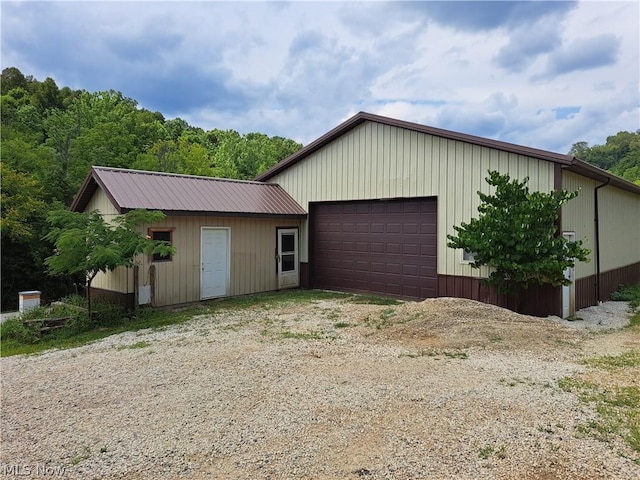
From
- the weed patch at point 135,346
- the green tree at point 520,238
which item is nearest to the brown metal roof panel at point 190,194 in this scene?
the weed patch at point 135,346

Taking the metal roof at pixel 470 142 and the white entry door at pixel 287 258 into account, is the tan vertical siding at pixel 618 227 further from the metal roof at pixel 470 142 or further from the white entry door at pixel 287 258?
the white entry door at pixel 287 258

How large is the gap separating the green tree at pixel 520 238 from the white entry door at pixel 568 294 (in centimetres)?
89

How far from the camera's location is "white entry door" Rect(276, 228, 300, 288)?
1364 cm

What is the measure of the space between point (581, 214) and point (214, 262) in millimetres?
9346

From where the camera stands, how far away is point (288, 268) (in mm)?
13922

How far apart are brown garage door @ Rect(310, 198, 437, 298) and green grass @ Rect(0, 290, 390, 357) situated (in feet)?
2.79

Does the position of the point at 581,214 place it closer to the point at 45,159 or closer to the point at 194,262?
the point at 194,262

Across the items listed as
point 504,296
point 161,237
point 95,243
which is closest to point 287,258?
point 161,237

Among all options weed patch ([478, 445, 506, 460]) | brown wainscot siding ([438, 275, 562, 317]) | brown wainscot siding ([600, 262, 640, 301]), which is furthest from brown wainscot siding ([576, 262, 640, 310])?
weed patch ([478, 445, 506, 460])

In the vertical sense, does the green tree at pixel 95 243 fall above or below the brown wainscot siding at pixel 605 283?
above

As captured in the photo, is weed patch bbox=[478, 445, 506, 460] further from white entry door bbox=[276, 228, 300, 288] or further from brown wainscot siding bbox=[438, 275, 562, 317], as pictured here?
white entry door bbox=[276, 228, 300, 288]

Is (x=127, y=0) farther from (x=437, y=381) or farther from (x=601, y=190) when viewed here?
(x=601, y=190)

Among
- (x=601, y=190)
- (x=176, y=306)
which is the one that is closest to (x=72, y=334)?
(x=176, y=306)

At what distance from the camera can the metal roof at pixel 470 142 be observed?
906cm
